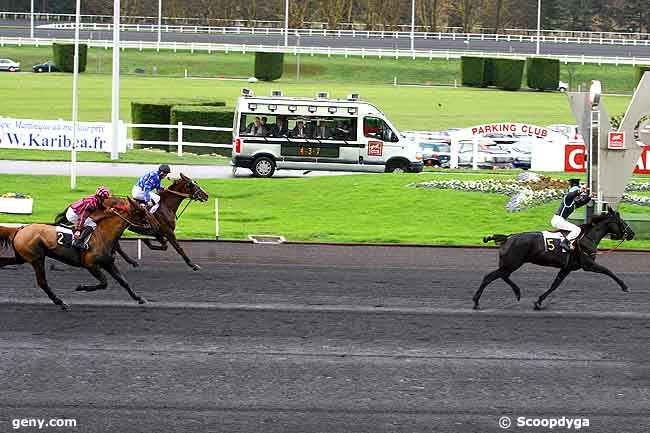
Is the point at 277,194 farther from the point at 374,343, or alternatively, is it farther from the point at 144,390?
the point at 144,390

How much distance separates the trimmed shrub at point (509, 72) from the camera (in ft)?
244

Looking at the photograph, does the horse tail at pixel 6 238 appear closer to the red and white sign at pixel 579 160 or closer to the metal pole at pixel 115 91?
the red and white sign at pixel 579 160

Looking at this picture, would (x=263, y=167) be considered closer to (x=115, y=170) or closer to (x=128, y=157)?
(x=115, y=170)

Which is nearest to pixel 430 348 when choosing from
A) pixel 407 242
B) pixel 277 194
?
pixel 407 242

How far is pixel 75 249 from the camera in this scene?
15117mm

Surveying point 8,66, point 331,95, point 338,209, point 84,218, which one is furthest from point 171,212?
point 8,66

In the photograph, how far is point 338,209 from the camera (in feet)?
86.9

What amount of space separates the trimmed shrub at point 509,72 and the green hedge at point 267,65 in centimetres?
1447

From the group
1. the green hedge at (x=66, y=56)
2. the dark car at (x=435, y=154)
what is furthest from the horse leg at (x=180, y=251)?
the green hedge at (x=66, y=56)

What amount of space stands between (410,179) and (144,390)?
18.2 m

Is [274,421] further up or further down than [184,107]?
further down

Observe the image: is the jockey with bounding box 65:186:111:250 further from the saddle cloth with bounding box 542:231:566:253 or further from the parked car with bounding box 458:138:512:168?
the parked car with bounding box 458:138:512:168

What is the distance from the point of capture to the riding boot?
15062 millimetres

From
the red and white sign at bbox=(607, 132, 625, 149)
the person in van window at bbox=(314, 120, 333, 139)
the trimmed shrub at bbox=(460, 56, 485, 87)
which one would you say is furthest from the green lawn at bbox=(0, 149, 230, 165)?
the trimmed shrub at bbox=(460, 56, 485, 87)
